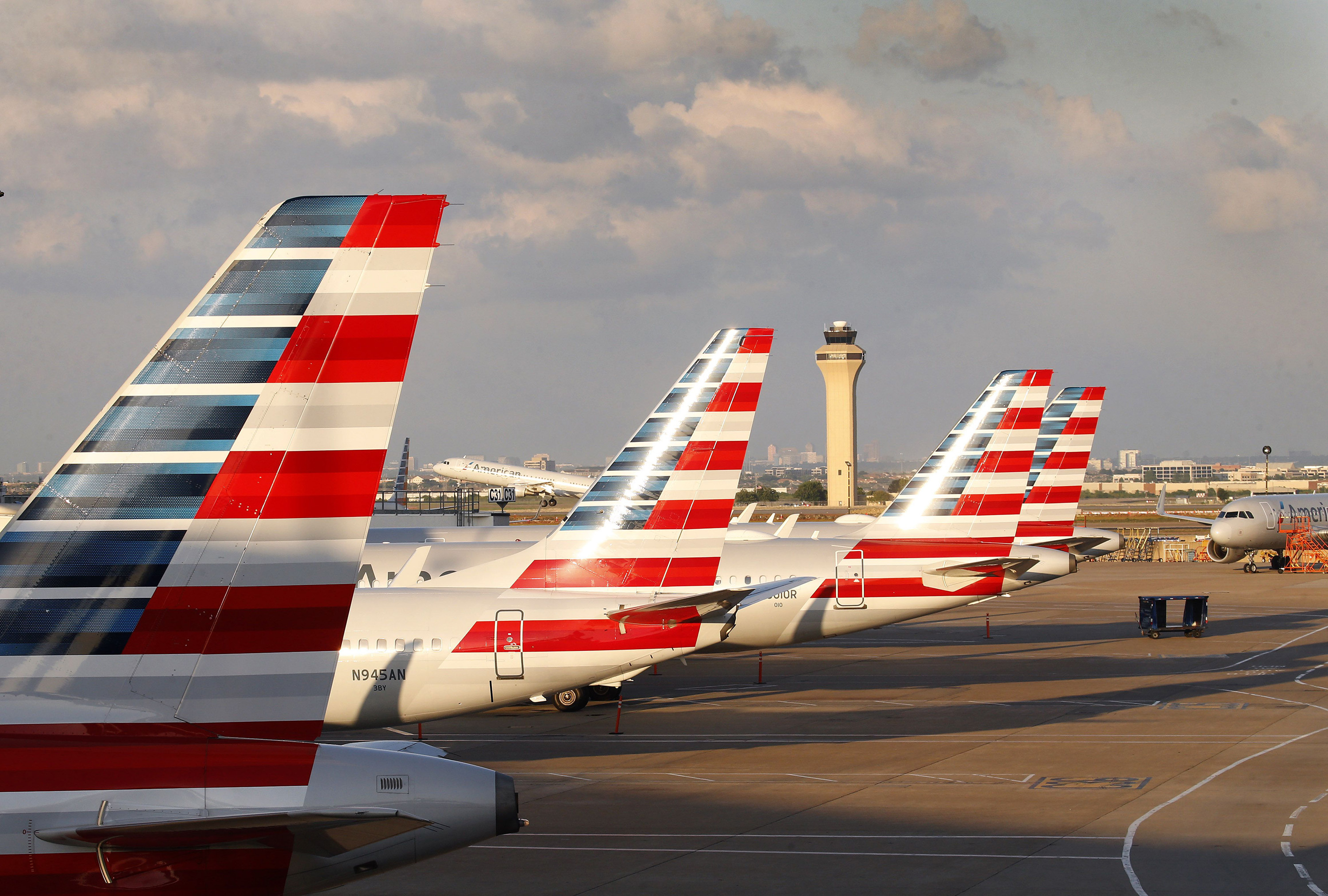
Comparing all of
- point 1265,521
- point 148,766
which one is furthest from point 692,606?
point 1265,521

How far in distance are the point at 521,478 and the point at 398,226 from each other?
408ft

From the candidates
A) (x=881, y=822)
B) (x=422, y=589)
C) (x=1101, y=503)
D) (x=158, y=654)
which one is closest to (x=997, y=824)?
(x=881, y=822)

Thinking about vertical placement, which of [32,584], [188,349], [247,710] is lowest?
[247,710]

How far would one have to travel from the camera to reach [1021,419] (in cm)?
3244

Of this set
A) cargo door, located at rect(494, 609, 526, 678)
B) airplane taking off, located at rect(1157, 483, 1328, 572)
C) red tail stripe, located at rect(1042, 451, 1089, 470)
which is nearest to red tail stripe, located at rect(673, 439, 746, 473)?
cargo door, located at rect(494, 609, 526, 678)

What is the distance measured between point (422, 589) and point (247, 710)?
14053mm

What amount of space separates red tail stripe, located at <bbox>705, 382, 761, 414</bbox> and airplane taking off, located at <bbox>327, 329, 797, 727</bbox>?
1.0 inches

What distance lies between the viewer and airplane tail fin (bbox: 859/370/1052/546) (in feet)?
102

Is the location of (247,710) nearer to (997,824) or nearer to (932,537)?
(997,824)

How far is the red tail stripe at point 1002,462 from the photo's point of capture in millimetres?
31719

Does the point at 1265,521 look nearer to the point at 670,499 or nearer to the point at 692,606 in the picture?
the point at 670,499

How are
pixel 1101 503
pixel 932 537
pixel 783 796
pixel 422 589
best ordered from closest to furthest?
pixel 783 796 < pixel 422 589 < pixel 932 537 < pixel 1101 503

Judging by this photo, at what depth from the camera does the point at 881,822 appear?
52.3 feet

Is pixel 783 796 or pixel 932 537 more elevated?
pixel 932 537
